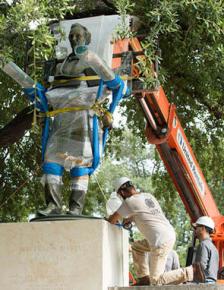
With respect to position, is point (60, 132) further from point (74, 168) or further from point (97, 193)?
point (97, 193)

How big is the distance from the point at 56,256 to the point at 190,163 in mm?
4844

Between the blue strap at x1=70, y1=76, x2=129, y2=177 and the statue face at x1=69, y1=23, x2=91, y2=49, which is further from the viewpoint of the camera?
the statue face at x1=69, y1=23, x2=91, y2=49

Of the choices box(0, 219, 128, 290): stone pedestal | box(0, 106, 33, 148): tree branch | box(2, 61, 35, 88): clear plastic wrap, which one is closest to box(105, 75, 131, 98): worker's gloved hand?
box(2, 61, 35, 88): clear plastic wrap

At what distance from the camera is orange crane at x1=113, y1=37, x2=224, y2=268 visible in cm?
1088

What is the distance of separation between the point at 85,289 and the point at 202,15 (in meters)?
4.27

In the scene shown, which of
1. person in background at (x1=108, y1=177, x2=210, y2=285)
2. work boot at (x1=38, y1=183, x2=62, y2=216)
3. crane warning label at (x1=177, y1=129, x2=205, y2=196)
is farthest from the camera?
crane warning label at (x1=177, y1=129, x2=205, y2=196)

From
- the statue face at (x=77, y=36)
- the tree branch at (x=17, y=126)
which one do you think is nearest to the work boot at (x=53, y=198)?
the statue face at (x=77, y=36)

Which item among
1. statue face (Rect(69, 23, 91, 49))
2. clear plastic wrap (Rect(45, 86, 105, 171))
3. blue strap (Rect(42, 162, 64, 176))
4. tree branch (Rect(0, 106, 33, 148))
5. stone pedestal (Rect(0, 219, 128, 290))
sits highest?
tree branch (Rect(0, 106, 33, 148))

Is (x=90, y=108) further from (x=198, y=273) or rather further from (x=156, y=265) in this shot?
(x=198, y=273)

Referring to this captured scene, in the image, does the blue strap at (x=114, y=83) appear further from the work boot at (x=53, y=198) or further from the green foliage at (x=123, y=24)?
the work boot at (x=53, y=198)

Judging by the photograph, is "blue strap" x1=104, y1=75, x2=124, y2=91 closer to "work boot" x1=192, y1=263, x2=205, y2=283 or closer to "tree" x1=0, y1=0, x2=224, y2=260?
"tree" x1=0, y1=0, x2=224, y2=260

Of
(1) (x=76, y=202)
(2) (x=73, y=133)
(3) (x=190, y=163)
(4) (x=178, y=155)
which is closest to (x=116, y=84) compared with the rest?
(2) (x=73, y=133)

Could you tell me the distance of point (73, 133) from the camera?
738 centimetres

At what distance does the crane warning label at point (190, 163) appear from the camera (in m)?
11.3
